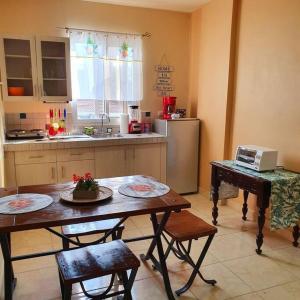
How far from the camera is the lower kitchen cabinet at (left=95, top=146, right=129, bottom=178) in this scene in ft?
12.2

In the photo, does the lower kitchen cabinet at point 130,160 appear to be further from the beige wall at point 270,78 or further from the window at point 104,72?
the beige wall at point 270,78

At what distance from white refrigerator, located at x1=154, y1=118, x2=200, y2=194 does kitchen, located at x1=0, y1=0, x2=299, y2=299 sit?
0.02 meters

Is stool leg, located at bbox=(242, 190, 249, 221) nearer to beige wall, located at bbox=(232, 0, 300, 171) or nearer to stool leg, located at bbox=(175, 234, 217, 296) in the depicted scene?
beige wall, located at bbox=(232, 0, 300, 171)

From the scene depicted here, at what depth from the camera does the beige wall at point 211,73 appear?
368cm

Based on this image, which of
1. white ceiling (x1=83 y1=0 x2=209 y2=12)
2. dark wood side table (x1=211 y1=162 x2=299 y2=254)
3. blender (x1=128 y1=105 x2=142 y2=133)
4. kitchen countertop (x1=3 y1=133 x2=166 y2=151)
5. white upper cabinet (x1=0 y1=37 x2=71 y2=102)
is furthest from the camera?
blender (x1=128 y1=105 x2=142 y2=133)

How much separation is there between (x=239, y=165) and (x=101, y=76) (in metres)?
2.20

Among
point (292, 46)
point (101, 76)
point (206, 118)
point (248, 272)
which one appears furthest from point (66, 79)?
point (248, 272)

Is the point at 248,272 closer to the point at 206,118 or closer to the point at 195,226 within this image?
the point at 195,226

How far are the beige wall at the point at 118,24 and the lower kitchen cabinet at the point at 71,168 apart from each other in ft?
2.88

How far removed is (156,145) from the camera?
400 cm

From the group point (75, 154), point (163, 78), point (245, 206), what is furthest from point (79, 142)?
point (245, 206)

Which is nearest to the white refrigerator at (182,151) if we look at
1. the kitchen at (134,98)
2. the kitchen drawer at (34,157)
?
the kitchen at (134,98)

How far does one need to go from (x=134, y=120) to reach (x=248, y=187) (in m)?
2.07

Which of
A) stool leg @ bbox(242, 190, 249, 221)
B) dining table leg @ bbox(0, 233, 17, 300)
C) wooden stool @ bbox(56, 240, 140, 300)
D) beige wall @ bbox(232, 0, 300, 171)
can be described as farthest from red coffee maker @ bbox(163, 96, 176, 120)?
dining table leg @ bbox(0, 233, 17, 300)
